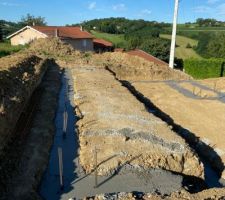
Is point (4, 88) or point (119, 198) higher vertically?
point (4, 88)

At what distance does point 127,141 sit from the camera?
12.4m

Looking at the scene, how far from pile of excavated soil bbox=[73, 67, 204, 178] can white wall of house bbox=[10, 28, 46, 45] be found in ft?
116

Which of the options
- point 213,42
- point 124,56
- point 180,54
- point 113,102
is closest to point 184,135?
point 113,102

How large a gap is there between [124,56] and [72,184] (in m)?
29.7

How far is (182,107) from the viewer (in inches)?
866

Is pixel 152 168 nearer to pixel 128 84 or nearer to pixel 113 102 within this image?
pixel 113 102

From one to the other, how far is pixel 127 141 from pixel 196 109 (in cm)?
1025

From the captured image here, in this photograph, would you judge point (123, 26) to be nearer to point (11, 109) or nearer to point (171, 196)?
point (11, 109)

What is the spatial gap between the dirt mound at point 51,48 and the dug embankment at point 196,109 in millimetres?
10322

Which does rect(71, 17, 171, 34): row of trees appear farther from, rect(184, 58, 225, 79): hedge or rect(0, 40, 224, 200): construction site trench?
rect(0, 40, 224, 200): construction site trench


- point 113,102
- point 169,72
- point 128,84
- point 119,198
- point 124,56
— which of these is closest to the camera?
point 119,198

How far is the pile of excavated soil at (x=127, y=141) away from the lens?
36.2 feet

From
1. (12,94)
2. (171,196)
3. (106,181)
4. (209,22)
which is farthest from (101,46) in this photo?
(209,22)

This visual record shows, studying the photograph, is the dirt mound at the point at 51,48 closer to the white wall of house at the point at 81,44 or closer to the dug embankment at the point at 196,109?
the dug embankment at the point at 196,109
